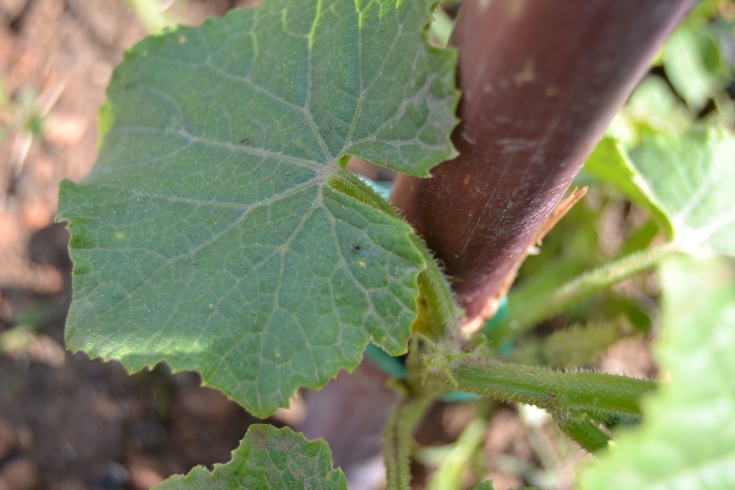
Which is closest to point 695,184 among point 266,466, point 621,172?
point 621,172

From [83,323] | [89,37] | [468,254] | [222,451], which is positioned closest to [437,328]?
[468,254]

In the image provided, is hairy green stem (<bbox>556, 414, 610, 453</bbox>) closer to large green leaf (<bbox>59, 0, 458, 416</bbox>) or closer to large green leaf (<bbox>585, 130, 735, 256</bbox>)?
large green leaf (<bbox>59, 0, 458, 416</bbox>)

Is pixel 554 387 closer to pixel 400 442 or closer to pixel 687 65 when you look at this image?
pixel 400 442

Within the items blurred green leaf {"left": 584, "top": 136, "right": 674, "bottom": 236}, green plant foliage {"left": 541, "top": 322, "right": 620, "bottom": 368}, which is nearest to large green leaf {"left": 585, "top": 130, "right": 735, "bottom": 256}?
blurred green leaf {"left": 584, "top": 136, "right": 674, "bottom": 236}

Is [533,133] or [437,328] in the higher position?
[533,133]

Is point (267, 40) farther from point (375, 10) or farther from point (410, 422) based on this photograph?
point (410, 422)

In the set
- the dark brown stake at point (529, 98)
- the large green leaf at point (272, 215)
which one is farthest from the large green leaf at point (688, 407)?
the large green leaf at point (272, 215)

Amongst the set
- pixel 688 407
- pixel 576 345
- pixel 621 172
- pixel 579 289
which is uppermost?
pixel 688 407
